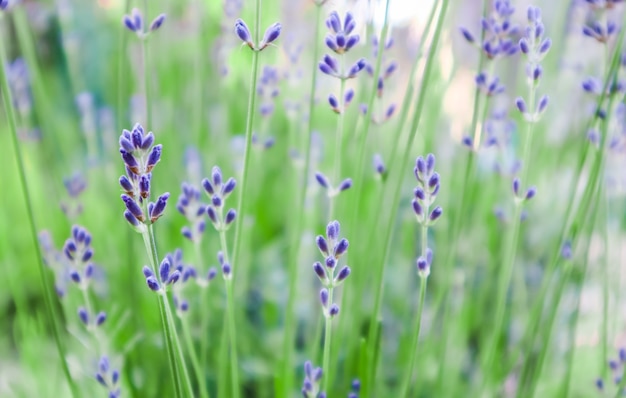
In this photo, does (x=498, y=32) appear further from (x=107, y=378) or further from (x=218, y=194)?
(x=107, y=378)

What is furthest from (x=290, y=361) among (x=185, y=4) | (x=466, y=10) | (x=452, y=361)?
(x=466, y=10)

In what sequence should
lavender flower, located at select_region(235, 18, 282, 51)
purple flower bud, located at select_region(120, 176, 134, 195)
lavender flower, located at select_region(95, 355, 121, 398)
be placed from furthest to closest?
lavender flower, located at select_region(95, 355, 121, 398) < lavender flower, located at select_region(235, 18, 282, 51) < purple flower bud, located at select_region(120, 176, 134, 195)

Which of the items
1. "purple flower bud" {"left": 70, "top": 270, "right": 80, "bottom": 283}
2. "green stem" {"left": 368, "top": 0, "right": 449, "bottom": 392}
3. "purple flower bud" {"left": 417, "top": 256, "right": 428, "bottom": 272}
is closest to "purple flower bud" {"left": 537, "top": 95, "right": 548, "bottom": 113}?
"green stem" {"left": 368, "top": 0, "right": 449, "bottom": 392}

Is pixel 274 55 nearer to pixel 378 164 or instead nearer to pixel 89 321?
pixel 378 164

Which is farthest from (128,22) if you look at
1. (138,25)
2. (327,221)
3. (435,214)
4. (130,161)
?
(327,221)

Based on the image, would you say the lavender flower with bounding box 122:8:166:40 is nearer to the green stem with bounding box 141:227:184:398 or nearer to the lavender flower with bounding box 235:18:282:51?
the lavender flower with bounding box 235:18:282:51

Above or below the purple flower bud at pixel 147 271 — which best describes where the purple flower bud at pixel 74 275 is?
below

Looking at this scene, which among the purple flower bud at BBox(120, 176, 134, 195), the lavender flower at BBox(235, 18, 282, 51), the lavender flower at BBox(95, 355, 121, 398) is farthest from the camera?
the lavender flower at BBox(95, 355, 121, 398)

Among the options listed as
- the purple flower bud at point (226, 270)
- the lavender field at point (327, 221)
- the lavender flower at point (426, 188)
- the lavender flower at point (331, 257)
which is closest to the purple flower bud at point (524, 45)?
the lavender field at point (327, 221)

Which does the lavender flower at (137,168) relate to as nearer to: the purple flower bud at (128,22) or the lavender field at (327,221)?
the lavender field at (327,221)
